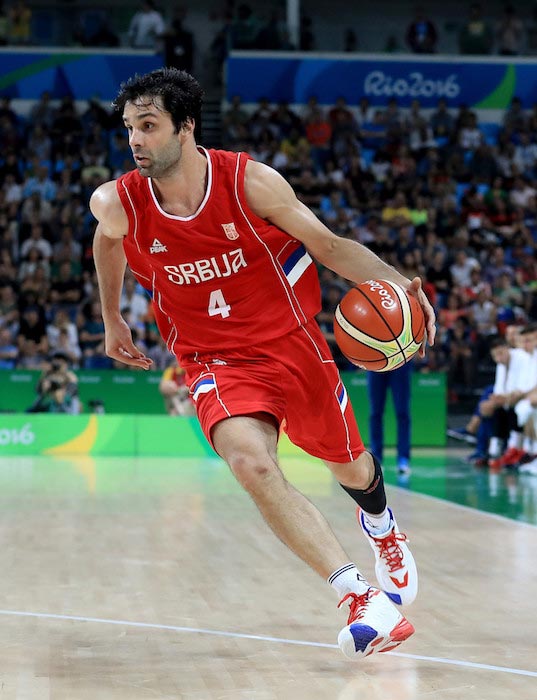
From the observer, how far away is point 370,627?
3.57 m

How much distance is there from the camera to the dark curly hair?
4.11 m

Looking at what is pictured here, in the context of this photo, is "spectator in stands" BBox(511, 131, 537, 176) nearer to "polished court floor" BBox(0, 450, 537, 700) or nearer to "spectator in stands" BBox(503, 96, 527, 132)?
"spectator in stands" BBox(503, 96, 527, 132)

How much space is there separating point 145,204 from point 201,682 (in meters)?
1.73

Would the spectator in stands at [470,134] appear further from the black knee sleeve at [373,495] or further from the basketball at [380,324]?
the basketball at [380,324]

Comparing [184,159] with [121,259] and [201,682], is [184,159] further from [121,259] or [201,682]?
[201,682]

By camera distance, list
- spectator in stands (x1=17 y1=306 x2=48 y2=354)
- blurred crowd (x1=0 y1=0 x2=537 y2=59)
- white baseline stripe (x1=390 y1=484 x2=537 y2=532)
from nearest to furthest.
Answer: white baseline stripe (x1=390 y1=484 x2=537 y2=532) < spectator in stands (x1=17 y1=306 x2=48 y2=354) < blurred crowd (x1=0 y1=0 x2=537 y2=59)

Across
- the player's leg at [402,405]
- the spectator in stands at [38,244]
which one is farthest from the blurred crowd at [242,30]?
the player's leg at [402,405]

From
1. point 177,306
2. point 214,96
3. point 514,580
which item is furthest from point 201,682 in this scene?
point 214,96

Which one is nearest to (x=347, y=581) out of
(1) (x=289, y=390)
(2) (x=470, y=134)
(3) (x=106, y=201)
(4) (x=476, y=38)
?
(1) (x=289, y=390)

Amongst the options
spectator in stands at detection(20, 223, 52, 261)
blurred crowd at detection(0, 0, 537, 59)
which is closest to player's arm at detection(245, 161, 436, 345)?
spectator in stands at detection(20, 223, 52, 261)

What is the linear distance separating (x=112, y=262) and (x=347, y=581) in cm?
160

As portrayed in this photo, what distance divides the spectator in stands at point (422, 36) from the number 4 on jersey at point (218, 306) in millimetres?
19281

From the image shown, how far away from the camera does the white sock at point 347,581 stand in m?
3.74

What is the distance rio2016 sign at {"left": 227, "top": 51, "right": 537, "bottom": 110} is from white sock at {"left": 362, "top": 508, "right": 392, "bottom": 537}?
1753cm
